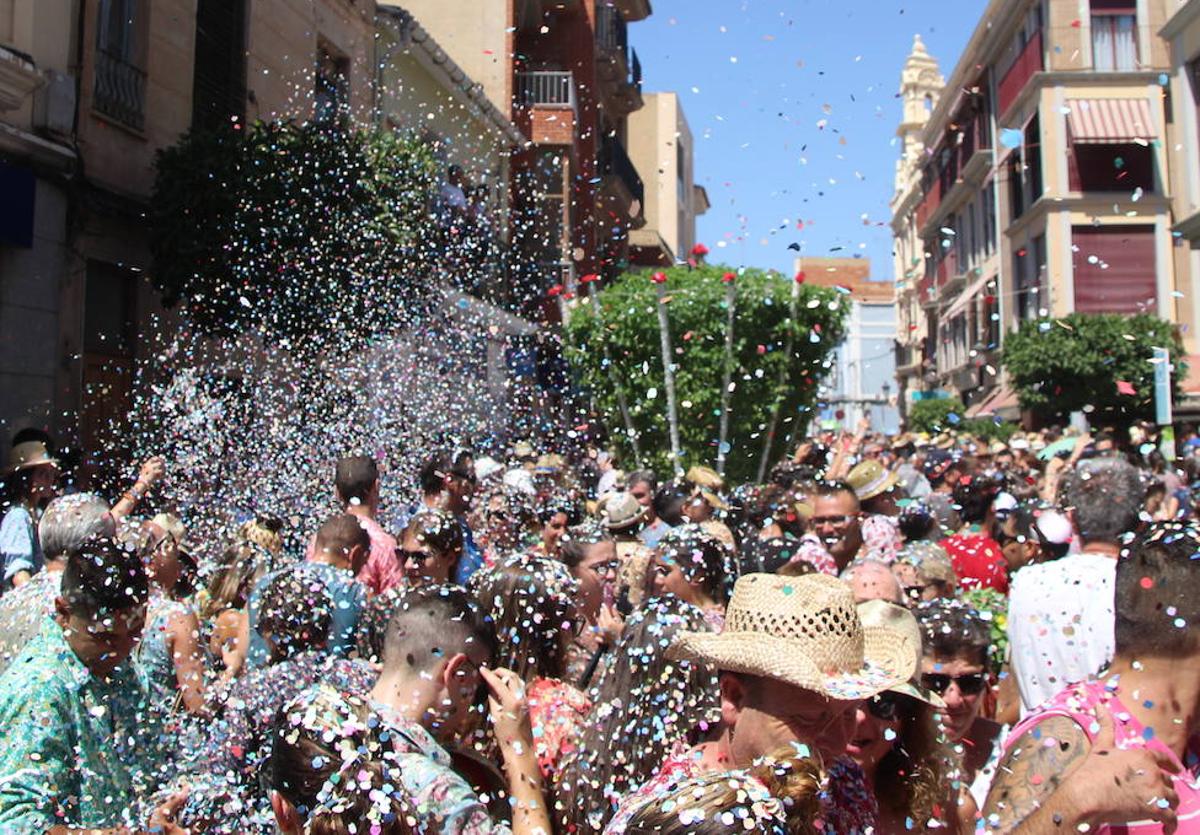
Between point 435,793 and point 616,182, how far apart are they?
78.9ft

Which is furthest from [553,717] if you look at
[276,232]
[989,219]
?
[989,219]

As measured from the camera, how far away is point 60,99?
9.84m

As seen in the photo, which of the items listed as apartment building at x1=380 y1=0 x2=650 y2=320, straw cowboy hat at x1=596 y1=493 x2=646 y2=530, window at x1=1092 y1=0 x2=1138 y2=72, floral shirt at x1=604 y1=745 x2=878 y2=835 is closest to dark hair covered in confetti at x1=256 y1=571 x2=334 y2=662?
floral shirt at x1=604 y1=745 x2=878 y2=835

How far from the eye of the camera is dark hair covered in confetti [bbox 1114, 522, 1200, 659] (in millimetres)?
2299

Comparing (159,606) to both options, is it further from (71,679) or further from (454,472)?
(454,472)

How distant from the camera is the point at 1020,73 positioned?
1166 inches

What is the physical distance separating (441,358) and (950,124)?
90.5 ft

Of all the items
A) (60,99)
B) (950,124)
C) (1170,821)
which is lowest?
(1170,821)

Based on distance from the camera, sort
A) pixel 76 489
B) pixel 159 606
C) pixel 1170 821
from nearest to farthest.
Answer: pixel 1170 821 < pixel 159 606 < pixel 76 489

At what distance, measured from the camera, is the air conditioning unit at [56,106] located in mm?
9688

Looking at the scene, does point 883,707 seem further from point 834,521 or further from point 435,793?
point 834,521

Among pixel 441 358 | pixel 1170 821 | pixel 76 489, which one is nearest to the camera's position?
pixel 1170 821

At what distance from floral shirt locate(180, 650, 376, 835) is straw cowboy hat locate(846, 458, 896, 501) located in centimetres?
378

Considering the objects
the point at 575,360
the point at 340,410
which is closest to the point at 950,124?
the point at 575,360
